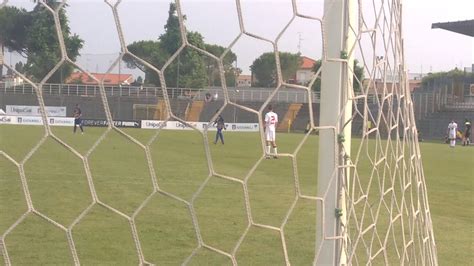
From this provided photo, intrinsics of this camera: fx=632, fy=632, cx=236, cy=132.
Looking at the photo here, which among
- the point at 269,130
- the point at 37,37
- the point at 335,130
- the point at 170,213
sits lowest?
the point at 170,213

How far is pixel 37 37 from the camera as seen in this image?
7.00ft

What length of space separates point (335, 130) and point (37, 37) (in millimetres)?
1082

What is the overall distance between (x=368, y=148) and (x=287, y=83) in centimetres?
67

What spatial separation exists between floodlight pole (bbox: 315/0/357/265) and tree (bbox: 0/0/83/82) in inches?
34.2

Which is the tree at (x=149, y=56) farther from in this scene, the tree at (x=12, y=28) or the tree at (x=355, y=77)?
the tree at (x=355, y=77)

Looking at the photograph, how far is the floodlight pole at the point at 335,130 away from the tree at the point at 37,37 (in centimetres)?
87

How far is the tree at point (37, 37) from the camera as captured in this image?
75.3 inches

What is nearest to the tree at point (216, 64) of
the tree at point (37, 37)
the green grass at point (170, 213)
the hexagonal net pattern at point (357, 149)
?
the hexagonal net pattern at point (357, 149)

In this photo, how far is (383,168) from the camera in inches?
114

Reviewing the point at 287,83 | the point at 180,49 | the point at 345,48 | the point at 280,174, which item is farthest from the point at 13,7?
the point at 280,174

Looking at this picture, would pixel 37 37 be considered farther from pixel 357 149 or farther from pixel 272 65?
pixel 357 149

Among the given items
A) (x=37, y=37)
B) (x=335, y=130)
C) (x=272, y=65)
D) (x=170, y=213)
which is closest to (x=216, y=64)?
(x=272, y=65)

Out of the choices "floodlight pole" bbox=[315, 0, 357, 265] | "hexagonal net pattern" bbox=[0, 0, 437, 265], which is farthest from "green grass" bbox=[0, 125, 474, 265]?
"floodlight pole" bbox=[315, 0, 357, 265]

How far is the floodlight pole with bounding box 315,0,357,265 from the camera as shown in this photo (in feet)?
7.36
